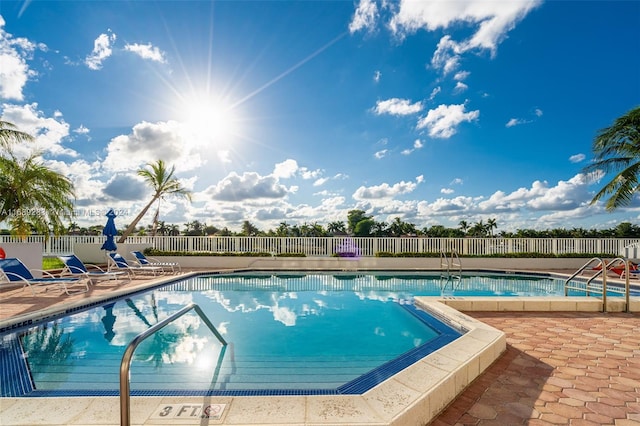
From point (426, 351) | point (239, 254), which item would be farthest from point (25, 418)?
point (239, 254)

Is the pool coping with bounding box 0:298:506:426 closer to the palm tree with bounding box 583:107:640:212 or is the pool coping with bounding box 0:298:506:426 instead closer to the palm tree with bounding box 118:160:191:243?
the palm tree with bounding box 583:107:640:212

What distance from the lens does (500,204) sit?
21.0 meters

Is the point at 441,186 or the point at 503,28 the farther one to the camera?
the point at 441,186

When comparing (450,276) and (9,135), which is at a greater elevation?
(9,135)

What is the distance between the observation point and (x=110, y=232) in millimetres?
11031

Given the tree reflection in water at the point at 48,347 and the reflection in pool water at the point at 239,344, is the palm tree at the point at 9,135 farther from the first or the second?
the tree reflection in water at the point at 48,347

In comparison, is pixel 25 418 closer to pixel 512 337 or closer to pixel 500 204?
pixel 512 337

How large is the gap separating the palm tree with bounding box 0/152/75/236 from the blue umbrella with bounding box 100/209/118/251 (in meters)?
3.82

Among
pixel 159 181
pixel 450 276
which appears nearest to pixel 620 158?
pixel 450 276

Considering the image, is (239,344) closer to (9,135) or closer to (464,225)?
(9,135)

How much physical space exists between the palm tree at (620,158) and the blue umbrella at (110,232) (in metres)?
19.0

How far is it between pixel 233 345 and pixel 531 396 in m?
3.66

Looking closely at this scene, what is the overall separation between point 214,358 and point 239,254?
10.8 m

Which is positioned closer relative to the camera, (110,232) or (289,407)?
(289,407)
